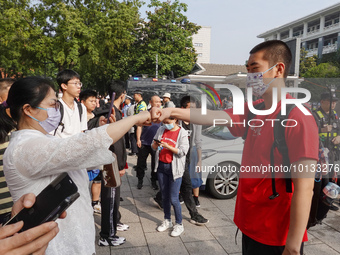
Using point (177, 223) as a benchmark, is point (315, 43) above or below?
above

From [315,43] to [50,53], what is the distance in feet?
188

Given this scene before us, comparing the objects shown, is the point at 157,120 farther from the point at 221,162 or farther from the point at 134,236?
the point at 221,162

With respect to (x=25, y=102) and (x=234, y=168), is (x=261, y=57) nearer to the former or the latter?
(x=25, y=102)

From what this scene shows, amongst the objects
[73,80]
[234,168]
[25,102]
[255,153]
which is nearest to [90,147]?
[25,102]

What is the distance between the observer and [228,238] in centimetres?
386

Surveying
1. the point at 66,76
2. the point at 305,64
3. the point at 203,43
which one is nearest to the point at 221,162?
the point at 66,76

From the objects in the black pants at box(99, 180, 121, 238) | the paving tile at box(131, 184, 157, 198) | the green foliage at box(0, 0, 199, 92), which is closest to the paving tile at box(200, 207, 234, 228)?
the paving tile at box(131, 184, 157, 198)

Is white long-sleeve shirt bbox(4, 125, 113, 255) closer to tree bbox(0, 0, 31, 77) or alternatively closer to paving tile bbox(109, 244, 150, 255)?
paving tile bbox(109, 244, 150, 255)

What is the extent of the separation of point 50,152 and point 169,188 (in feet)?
8.88

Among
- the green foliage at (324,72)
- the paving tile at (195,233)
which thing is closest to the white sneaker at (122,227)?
the paving tile at (195,233)

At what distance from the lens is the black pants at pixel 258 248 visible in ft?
5.82

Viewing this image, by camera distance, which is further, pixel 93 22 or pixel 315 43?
pixel 315 43

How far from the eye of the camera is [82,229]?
174 centimetres

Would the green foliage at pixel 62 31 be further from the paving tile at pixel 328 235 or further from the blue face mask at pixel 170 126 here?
the paving tile at pixel 328 235
